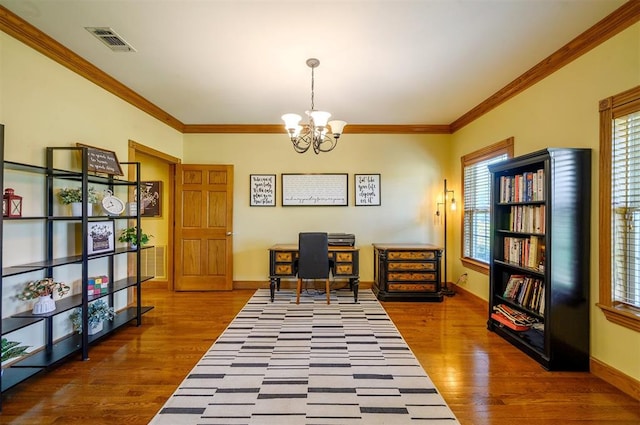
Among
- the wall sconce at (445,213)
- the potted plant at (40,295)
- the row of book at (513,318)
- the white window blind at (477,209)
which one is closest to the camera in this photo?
the potted plant at (40,295)

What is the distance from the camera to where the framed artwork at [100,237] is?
8.82ft

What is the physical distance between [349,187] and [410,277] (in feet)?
5.34

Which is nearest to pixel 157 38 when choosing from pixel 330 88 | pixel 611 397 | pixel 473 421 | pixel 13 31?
pixel 13 31

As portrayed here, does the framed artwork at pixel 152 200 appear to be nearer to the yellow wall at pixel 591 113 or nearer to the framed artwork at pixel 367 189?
the framed artwork at pixel 367 189

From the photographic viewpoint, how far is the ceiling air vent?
2.32m

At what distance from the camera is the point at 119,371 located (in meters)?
2.35

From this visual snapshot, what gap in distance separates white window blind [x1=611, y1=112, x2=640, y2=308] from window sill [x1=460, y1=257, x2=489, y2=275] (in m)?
1.65

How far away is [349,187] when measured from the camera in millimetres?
4844

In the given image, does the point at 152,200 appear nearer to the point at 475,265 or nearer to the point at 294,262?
the point at 294,262

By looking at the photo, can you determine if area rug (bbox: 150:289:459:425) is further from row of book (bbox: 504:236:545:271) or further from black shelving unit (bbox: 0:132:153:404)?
row of book (bbox: 504:236:545:271)

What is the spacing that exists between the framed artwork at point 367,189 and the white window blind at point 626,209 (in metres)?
2.90

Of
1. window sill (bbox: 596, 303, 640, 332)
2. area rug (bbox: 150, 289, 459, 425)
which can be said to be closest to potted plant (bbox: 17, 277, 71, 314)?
area rug (bbox: 150, 289, 459, 425)

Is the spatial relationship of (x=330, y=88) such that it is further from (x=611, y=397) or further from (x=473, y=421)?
(x=611, y=397)

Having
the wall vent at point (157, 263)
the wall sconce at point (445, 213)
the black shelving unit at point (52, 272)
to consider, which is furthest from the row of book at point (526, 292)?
the wall vent at point (157, 263)
